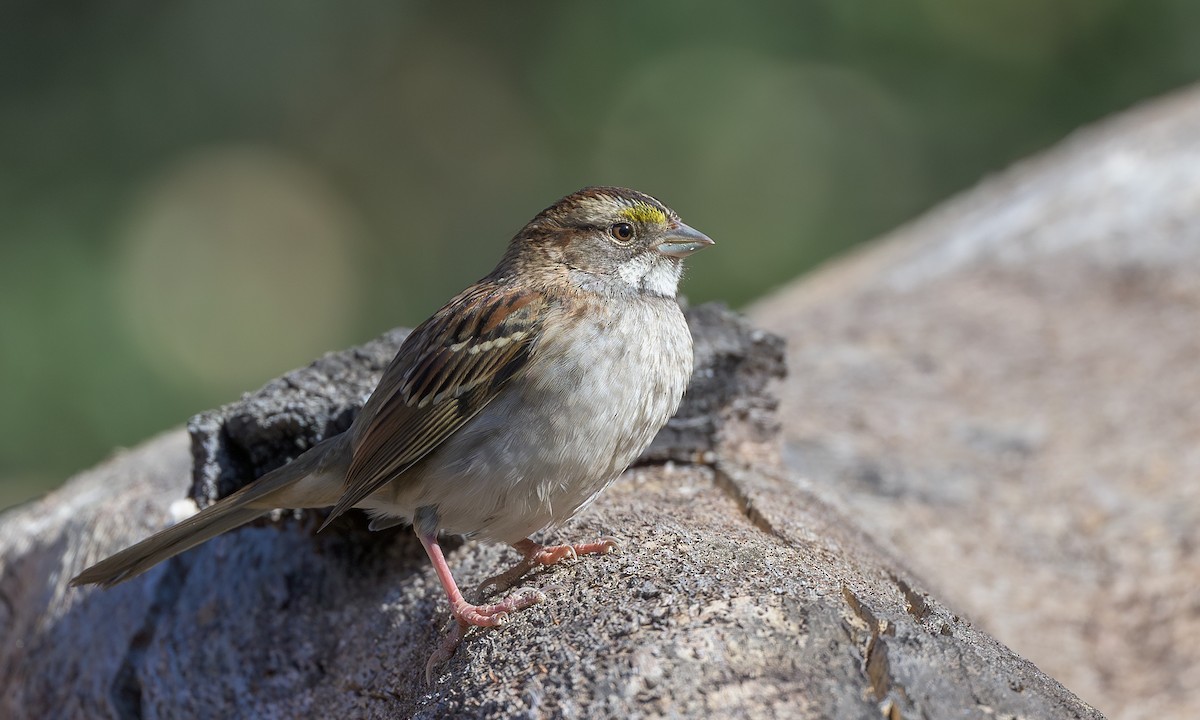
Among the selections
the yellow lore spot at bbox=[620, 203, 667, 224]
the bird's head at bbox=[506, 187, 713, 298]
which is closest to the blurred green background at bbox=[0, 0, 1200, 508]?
the bird's head at bbox=[506, 187, 713, 298]

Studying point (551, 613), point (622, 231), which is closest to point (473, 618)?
point (551, 613)

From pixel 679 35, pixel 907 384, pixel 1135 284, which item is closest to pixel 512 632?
pixel 907 384

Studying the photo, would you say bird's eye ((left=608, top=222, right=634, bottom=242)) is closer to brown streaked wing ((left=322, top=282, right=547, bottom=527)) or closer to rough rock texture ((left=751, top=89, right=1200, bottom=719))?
brown streaked wing ((left=322, top=282, right=547, bottom=527))

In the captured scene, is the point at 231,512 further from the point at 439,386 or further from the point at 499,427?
the point at 499,427

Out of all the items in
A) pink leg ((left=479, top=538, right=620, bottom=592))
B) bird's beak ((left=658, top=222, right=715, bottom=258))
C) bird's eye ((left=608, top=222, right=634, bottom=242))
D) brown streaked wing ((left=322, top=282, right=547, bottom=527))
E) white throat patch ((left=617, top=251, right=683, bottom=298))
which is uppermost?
bird's beak ((left=658, top=222, right=715, bottom=258))

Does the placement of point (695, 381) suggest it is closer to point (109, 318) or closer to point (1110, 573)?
point (1110, 573)

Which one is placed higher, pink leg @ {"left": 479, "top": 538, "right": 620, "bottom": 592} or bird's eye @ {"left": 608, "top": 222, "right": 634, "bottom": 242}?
bird's eye @ {"left": 608, "top": 222, "right": 634, "bottom": 242}
